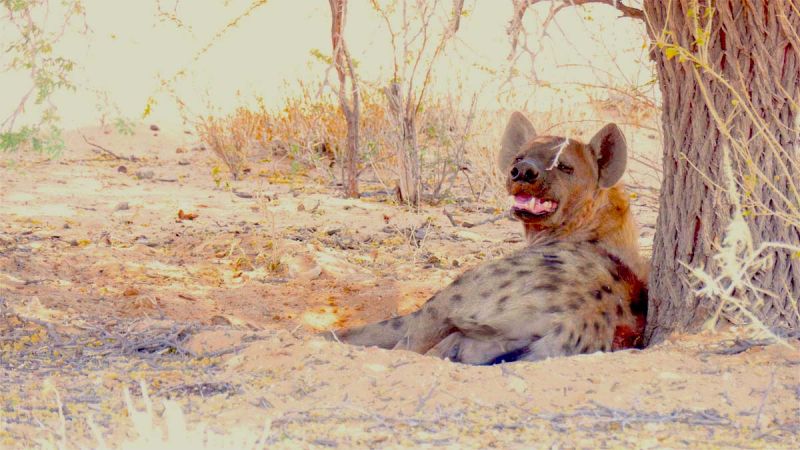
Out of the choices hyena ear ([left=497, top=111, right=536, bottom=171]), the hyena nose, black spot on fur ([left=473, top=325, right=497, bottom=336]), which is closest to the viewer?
black spot on fur ([left=473, top=325, right=497, bottom=336])

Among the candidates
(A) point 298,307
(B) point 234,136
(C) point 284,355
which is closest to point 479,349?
(C) point 284,355

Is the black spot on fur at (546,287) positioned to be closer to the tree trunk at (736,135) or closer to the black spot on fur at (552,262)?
the black spot on fur at (552,262)

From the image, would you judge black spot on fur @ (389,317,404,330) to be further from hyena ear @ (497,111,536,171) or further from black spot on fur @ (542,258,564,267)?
hyena ear @ (497,111,536,171)

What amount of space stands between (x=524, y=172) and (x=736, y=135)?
3.61ft

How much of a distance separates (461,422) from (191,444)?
91cm

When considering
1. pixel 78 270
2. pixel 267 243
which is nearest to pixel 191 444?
pixel 78 270

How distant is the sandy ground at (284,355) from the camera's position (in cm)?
295

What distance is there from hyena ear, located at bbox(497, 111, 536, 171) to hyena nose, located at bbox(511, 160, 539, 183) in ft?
1.97

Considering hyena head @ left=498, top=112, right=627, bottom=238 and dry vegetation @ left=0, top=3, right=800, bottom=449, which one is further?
hyena head @ left=498, top=112, right=627, bottom=238

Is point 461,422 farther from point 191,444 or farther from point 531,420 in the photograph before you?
point 191,444

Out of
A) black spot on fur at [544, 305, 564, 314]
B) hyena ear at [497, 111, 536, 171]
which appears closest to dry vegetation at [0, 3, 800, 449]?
hyena ear at [497, 111, 536, 171]

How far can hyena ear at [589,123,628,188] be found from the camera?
489cm

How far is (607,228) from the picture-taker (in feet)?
16.2

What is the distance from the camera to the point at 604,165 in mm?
4980
